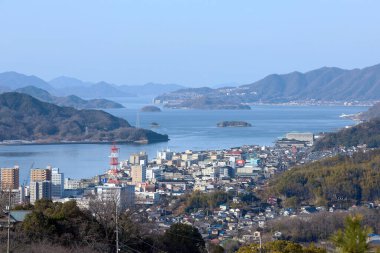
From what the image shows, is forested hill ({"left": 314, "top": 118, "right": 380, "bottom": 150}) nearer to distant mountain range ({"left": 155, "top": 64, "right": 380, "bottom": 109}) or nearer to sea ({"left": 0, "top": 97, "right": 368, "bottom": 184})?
sea ({"left": 0, "top": 97, "right": 368, "bottom": 184})

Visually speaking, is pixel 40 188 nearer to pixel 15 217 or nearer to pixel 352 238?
pixel 15 217

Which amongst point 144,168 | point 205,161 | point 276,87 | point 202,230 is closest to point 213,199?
point 202,230

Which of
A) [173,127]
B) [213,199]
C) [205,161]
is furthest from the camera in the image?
[173,127]

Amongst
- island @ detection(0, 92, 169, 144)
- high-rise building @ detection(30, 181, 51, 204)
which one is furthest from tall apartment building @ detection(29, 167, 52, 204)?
island @ detection(0, 92, 169, 144)

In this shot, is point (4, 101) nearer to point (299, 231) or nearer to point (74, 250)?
point (299, 231)

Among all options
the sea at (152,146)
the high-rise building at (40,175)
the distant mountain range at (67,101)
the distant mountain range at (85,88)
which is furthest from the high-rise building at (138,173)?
the distant mountain range at (85,88)
